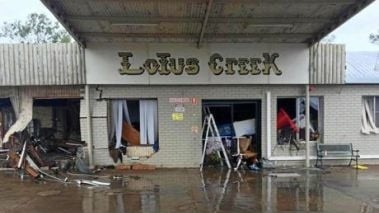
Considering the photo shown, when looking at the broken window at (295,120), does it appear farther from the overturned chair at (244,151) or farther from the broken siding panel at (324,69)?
the overturned chair at (244,151)

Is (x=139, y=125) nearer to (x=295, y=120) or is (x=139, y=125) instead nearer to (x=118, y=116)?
(x=118, y=116)

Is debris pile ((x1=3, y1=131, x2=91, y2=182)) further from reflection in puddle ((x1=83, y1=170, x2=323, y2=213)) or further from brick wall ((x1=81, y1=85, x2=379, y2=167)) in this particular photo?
reflection in puddle ((x1=83, y1=170, x2=323, y2=213))

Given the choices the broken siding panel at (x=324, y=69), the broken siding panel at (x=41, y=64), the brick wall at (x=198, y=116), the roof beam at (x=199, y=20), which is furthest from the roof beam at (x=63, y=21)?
the broken siding panel at (x=324, y=69)

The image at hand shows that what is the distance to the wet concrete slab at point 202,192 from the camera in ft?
30.5

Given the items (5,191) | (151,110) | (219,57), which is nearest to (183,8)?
(219,57)

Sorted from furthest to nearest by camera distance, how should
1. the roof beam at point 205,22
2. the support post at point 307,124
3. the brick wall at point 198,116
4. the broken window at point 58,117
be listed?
the broken window at point 58,117 < the support post at point 307,124 < the brick wall at point 198,116 < the roof beam at point 205,22

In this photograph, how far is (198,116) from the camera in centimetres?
1524

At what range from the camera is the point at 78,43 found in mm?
14438

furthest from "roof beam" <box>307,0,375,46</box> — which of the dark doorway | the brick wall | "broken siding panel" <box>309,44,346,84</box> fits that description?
the dark doorway

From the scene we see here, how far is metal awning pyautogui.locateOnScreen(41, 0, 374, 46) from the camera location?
11.4 meters

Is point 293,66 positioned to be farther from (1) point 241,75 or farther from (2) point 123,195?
(2) point 123,195

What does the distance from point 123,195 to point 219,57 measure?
6329 millimetres

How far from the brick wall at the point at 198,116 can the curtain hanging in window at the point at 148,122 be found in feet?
0.98

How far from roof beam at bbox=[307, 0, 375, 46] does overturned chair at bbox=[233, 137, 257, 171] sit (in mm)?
3829
